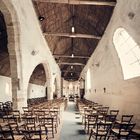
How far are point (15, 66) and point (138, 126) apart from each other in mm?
6002

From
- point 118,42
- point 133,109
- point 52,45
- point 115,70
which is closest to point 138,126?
point 133,109

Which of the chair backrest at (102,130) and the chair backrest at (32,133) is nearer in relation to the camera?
the chair backrest at (32,133)

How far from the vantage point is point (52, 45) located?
74.2ft

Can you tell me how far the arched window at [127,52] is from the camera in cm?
1042

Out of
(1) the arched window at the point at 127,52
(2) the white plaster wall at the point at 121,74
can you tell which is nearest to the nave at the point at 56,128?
(2) the white plaster wall at the point at 121,74

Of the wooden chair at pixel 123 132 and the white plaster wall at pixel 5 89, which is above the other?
the white plaster wall at pixel 5 89

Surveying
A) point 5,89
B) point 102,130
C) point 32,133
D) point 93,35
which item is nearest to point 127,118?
point 102,130

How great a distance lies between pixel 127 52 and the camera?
11.5m

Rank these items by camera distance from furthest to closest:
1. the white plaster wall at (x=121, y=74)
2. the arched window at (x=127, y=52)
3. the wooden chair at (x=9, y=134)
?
the arched window at (x=127, y=52) < the white plaster wall at (x=121, y=74) < the wooden chair at (x=9, y=134)

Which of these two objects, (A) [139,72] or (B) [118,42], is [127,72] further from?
(B) [118,42]

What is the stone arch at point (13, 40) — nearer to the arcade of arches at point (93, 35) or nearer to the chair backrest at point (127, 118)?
the arcade of arches at point (93, 35)

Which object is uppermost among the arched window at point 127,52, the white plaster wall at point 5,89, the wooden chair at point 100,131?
the arched window at point 127,52

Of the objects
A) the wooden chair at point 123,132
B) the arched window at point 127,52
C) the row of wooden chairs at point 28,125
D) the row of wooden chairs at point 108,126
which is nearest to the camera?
the row of wooden chairs at point 28,125

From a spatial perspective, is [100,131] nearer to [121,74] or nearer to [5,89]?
[121,74]
